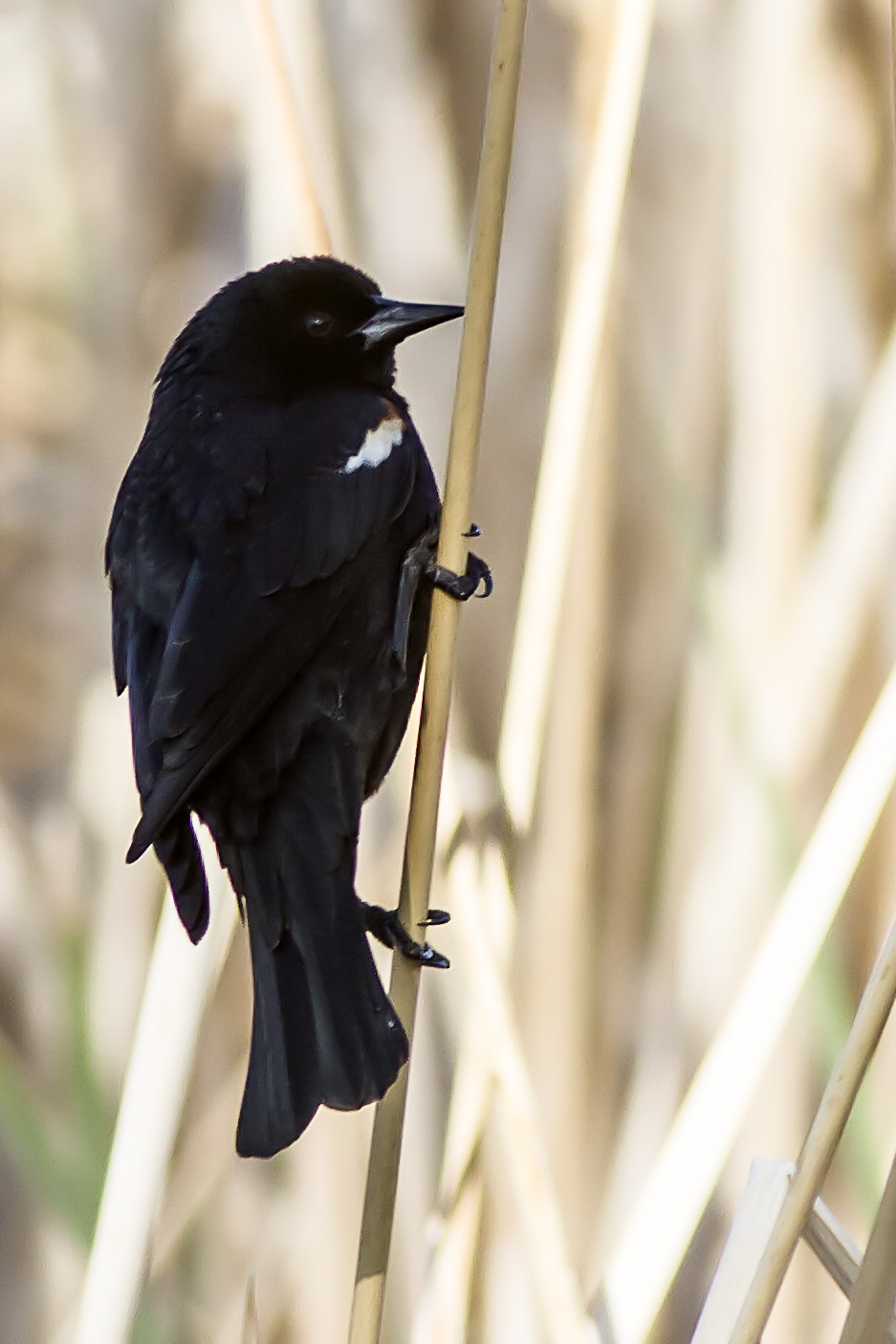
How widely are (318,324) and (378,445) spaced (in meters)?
0.15

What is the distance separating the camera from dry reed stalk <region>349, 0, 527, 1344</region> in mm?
779

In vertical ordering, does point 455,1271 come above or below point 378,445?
below

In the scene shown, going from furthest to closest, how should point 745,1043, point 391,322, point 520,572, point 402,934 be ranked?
point 520,572 < point 391,322 < point 745,1043 < point 402,934

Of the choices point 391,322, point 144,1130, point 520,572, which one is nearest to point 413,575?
point 391,322

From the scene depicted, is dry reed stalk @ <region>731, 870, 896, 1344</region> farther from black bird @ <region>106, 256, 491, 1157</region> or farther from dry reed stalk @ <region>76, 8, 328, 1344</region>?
dry reed stalk @ <region>76, 8, 328, 1344</region>

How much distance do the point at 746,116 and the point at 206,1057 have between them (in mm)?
994

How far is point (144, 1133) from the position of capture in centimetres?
96

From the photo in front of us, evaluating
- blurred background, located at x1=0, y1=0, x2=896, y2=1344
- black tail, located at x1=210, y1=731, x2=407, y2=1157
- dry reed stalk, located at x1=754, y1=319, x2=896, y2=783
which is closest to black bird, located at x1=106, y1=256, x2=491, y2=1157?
black tail, located at x1=210, y1=731, x2=407, y2=1157

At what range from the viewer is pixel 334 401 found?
3.41 feet

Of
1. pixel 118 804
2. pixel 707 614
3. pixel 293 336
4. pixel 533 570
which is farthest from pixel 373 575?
pixel 118 804

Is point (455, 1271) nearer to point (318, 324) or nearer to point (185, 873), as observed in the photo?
point (185, 873)

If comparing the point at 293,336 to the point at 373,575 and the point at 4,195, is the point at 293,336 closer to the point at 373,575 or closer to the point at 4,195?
the point at 373,575

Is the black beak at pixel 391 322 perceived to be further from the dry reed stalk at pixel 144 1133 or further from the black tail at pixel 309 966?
the dry reed stalk at pixel 144 1133

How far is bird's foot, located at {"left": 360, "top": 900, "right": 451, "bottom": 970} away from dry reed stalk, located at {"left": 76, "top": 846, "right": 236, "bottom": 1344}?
11 centimetres
